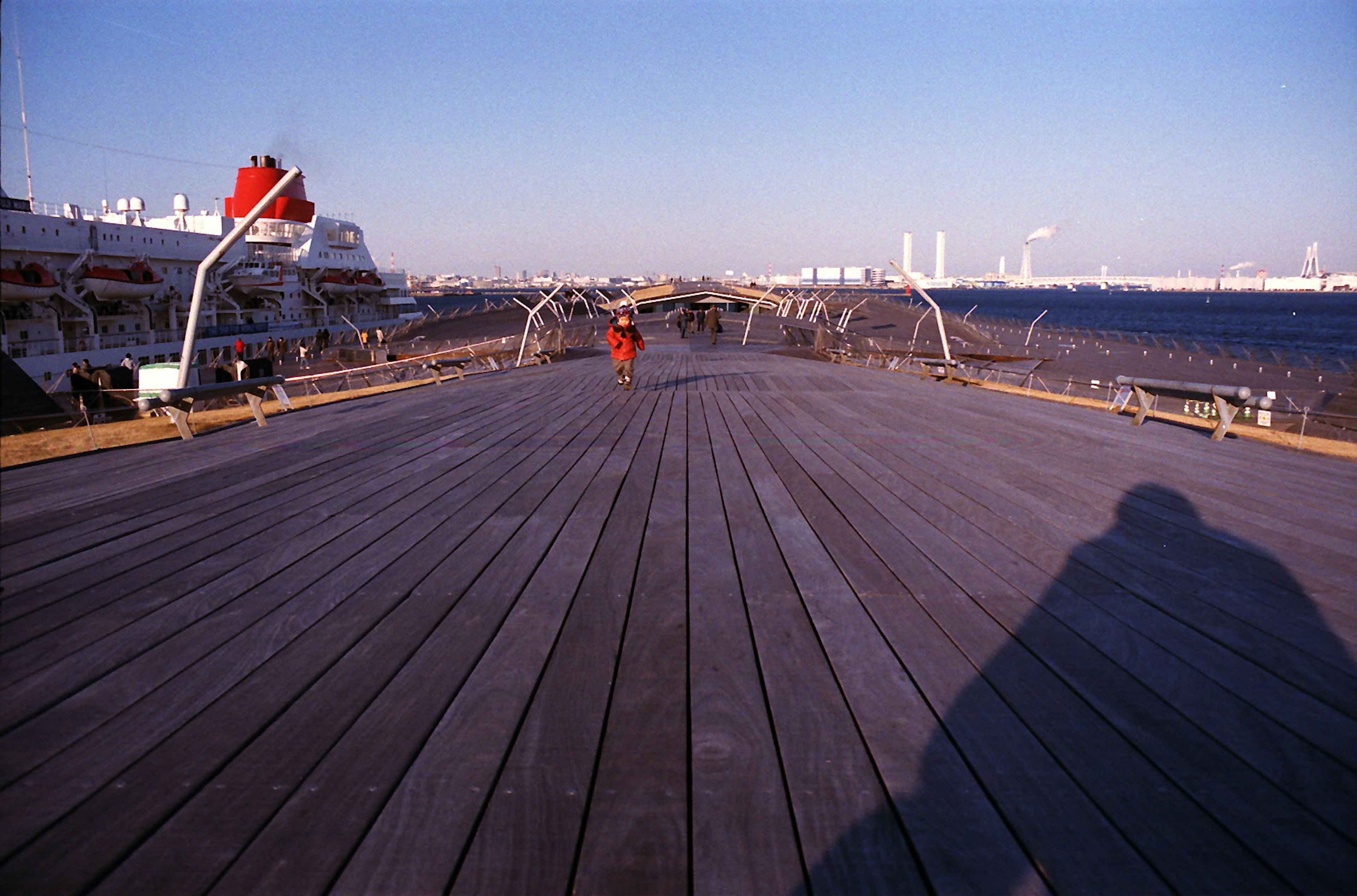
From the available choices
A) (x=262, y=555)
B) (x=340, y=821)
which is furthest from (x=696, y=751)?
(x=262, y=555)

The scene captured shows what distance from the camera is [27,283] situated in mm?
26438

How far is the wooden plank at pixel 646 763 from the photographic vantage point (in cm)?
191

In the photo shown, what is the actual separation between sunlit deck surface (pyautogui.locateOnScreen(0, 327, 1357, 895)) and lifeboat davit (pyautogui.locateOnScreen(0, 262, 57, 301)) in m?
26.0

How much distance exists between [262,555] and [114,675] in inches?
53.9

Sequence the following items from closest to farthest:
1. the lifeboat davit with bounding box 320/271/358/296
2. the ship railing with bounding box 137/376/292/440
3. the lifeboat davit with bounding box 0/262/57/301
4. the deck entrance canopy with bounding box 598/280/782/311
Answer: the ship railing with bounding box 137/376/292/440 < the lifeboat davit with bounding box 0/262/57/301 < the lifeboat davit with bounding box 320/271/358/296 < the deck entrance canopy with bounding box 598/280/782/311

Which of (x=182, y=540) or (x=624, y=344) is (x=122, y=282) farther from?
(x=182, y=540)

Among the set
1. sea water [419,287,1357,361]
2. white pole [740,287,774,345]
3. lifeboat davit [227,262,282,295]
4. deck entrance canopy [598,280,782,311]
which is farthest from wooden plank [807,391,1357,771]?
sea water [419,287,1357,361]

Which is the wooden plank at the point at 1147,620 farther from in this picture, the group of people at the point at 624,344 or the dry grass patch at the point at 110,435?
the group of people at the point at 624,344

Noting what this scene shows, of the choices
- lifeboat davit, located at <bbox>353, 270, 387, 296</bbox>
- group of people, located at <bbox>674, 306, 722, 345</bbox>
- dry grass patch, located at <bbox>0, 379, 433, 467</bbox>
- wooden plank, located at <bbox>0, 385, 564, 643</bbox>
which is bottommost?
wooden plank, located at <bbox>0, 385, 564, 643</bbox>

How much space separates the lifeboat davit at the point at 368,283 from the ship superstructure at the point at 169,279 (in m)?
0.12

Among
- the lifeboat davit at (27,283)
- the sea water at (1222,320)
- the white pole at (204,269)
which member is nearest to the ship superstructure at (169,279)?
the lifeboat davit at (27,283)

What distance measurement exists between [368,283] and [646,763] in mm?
62374

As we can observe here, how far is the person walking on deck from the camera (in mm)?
11594

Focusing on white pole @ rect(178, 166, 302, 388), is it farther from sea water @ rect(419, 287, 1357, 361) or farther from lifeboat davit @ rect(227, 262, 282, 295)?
sea water @ rect(419, 287, 1357, 361)
